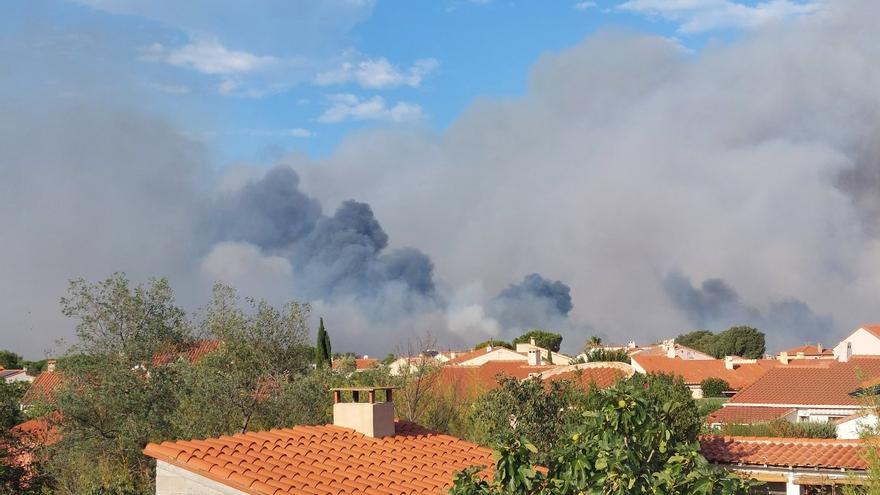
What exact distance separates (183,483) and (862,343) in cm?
8321

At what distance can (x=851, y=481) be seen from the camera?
25812mm

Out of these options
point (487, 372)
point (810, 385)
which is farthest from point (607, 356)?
point (810, 385)

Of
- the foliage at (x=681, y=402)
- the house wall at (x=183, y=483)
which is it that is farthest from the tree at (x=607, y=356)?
the house wall at (x=183, y=483)

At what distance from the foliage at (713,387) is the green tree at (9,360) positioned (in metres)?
108

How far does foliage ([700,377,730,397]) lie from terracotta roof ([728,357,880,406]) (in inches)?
1047

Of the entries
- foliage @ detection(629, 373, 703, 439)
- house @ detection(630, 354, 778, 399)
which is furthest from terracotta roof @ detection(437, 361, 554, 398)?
foliage @ detection(629, 373, 703, 439)

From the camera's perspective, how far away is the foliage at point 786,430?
37438mm

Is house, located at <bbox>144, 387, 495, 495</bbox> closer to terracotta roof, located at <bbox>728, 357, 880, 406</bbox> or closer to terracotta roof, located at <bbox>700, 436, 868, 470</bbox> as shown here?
terracotta roof, located at <bbox>700, 436, 868, 470</bbox>

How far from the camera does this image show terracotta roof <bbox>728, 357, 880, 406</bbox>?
55531 mm

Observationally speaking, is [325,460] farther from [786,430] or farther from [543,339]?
[543,339]

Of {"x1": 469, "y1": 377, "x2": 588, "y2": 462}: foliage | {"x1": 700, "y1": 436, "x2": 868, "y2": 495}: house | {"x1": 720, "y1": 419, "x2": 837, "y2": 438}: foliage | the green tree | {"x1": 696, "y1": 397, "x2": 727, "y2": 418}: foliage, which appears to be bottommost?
{"x1": 700, "y1": 436, "x2": 868, "y2": 495}: house

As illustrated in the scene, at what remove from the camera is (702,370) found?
95750 mm

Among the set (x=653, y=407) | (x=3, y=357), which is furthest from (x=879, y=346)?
(x=3, y=357)

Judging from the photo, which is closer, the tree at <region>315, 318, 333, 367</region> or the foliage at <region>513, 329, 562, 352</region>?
the tree at <region>315, 318, 333, 367</region>
